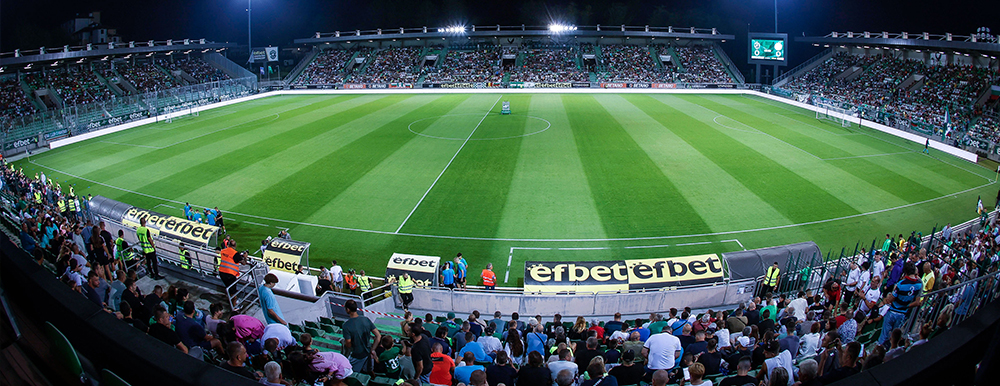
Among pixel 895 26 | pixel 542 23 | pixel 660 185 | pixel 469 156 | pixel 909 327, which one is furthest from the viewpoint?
pixel 542 23

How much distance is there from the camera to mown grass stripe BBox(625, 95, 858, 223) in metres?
21.9

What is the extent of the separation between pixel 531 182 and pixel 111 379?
2354cm

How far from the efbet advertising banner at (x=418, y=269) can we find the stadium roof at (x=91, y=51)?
48.6 m

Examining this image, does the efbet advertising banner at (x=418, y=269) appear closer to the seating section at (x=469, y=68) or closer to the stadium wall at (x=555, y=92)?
the stadium wall at (x=555, y=92)

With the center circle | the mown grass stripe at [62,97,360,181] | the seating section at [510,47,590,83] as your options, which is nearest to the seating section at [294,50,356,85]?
the seating section at [510,47,590,83]

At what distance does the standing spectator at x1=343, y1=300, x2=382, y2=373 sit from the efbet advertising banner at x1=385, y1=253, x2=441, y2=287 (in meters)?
6.94

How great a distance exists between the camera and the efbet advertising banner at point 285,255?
16078 mm

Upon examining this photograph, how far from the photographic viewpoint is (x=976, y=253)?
1453 centimetres

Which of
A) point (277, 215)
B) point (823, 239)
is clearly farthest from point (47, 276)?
point (823, 239)

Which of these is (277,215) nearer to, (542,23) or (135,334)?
(135,334)

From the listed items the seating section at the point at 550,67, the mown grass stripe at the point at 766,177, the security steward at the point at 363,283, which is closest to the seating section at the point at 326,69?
the seating section at the point at 550,67

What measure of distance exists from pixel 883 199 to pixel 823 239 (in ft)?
22.4

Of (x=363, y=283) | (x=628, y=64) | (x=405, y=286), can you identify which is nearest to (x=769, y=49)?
(x=628, y=64)

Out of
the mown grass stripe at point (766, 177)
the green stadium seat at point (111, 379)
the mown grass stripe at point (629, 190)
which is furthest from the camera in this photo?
the mown grass stripe at point (766, 177)
